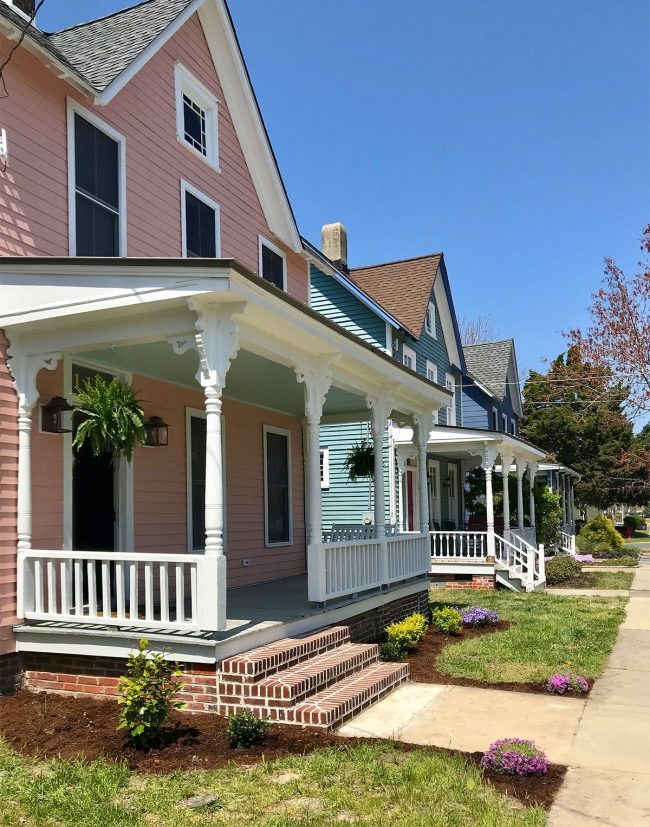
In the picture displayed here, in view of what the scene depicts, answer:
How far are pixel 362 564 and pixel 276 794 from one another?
510 centimetres

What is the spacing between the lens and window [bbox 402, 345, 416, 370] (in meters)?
20.5

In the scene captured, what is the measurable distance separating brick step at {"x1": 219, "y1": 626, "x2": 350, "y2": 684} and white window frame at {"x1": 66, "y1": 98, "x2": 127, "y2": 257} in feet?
15.0

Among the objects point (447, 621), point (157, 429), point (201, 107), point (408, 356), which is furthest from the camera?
point (408, 356)

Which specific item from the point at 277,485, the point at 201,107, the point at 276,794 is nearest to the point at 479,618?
the point at 277,485

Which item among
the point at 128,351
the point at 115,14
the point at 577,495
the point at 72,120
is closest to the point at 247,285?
the point at 128,351

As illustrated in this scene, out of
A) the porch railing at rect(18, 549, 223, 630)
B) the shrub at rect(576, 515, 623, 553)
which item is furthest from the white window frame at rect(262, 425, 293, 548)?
the shrub at rect(576, 515, 623, 553)

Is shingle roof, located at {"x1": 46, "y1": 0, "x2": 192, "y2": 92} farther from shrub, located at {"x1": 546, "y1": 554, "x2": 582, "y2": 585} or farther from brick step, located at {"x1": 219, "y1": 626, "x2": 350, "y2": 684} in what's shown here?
shrub, located at {"x1": 546, "y1": 554, "x2": 582, "y2": 585}

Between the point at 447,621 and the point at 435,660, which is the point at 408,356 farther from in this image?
the point at 435,660

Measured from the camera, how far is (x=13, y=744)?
229 inches

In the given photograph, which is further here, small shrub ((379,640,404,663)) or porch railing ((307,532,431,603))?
small shrub ((379,640,404,663))

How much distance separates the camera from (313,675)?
6820 mm

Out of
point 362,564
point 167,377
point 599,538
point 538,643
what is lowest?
point 599,538

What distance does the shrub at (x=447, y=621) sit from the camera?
434 inches

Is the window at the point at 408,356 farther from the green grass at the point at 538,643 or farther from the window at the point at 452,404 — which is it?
the green grass at the point at 538,643
